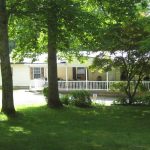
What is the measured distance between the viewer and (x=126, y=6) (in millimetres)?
19609

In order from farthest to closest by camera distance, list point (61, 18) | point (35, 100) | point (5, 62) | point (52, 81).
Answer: point (35, 100) < point (52, 81) < point (5, 62) < point (61, 18)

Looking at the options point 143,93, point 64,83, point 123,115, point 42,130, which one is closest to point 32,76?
point 64,83

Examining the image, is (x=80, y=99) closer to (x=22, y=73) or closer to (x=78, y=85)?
(x=78, y=85)

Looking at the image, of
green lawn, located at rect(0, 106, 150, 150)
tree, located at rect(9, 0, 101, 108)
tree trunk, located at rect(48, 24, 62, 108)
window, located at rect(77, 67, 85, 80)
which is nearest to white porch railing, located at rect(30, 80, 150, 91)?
window, located at rect(77, 67, 85, 80)

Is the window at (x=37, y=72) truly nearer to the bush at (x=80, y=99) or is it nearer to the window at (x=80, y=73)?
the window at (x=80, y=73)

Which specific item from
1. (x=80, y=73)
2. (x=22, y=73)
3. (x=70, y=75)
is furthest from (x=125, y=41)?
(x=22, y=73)

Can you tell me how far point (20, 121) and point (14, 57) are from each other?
10.4 metres

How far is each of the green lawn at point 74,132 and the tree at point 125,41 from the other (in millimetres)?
4577

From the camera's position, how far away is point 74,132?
525 inches

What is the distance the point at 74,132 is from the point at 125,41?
12.4m

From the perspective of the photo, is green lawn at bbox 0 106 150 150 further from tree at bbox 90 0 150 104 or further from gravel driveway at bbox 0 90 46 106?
gravel driveway at bbox 0 90 46 106

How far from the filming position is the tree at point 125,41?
20141mm

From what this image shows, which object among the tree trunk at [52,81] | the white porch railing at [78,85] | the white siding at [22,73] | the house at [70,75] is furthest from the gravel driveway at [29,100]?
the white siding at [22,73]

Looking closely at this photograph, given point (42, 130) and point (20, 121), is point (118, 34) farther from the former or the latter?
point (42, 130)
